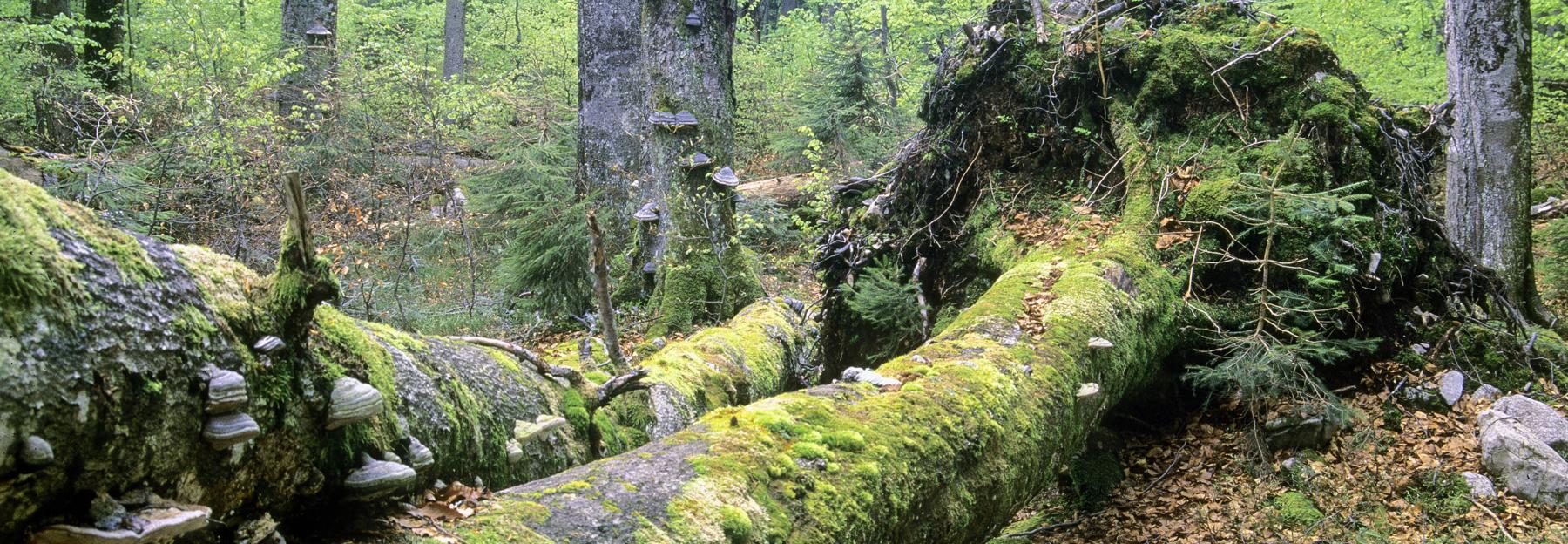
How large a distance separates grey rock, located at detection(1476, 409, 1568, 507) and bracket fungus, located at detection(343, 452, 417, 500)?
5.86 meters

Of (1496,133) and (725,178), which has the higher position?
(1496,133)

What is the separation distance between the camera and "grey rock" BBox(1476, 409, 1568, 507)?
4.75 meters

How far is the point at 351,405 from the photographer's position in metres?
2.15

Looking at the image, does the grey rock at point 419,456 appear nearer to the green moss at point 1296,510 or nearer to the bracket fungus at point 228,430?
the bracket fungus at point 228,430

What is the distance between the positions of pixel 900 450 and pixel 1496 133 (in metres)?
8.07

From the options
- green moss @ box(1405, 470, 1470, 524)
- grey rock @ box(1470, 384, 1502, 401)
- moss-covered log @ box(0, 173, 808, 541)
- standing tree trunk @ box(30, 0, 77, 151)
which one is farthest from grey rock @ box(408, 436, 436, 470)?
standing tree trunk @ box(30, 0, 77, 151)

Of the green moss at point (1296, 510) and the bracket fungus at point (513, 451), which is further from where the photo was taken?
the green moss at point (1296, 510)

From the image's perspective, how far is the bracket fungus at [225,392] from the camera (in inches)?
72.0

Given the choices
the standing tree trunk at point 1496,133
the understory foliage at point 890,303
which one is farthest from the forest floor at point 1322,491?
the standing tree trunk at point 1496,133

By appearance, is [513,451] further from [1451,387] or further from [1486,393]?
[1486,393]

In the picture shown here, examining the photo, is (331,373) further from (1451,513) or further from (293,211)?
(1451,513)

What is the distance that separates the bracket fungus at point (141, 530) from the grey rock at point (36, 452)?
13 cm

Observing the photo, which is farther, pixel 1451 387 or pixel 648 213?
pixel 648 213

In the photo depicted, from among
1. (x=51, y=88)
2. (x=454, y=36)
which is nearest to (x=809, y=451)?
(x=51, y=88)
